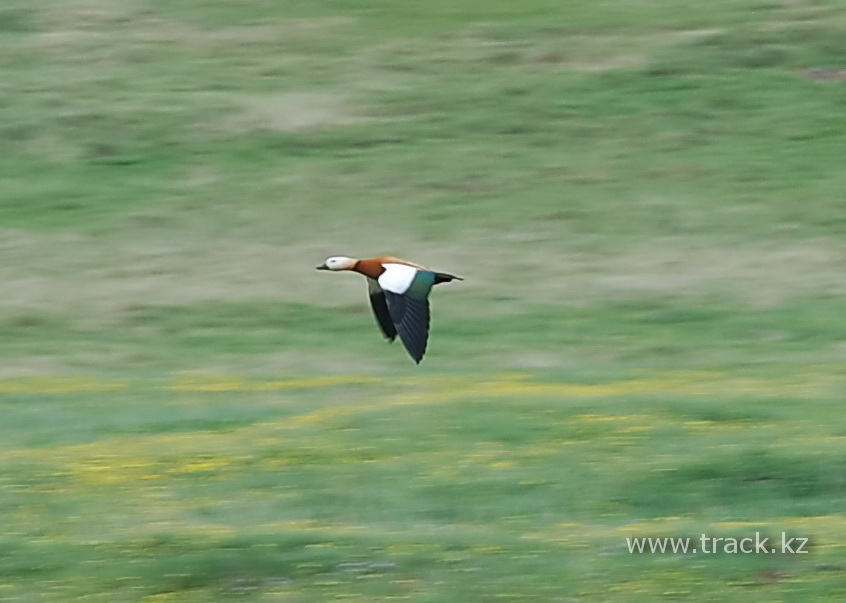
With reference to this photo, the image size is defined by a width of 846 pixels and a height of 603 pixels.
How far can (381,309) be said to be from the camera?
1215 centimetres

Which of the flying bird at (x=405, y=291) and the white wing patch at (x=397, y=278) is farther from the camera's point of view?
the white wing patch at (x=397, y=278)

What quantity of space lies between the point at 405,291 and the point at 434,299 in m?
8.93

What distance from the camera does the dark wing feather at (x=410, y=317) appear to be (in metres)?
11.6

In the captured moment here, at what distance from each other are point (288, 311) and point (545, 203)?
5437 millimetres

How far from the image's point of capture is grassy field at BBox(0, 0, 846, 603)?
813 centimetres

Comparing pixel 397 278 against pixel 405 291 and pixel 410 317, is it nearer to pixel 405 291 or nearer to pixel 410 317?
pixel 405 291

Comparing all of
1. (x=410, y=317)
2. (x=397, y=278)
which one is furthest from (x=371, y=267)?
(x=410, y=317)

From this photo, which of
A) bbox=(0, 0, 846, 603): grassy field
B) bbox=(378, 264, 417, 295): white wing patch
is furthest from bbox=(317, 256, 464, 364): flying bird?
bbox=(0, 0, 846, 603): grassy field

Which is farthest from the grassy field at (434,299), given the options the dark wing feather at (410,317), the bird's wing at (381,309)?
the bird's wing at (381,309)

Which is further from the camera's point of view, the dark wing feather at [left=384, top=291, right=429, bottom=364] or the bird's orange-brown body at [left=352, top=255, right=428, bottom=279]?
the bird's orange-brown body at [left=352, top=255, right=428, bottom=279]

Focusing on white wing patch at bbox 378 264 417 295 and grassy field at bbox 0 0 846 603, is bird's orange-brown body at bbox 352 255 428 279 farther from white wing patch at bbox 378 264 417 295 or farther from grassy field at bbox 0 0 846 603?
grassy field at bbox 0 0 846 603

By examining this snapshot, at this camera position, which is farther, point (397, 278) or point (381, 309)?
point (381, 309)

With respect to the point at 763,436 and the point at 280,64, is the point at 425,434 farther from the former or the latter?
the point at 280,64

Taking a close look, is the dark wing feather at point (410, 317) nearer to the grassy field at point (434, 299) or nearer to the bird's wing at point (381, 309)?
the bird's wing at point (381, 309)
